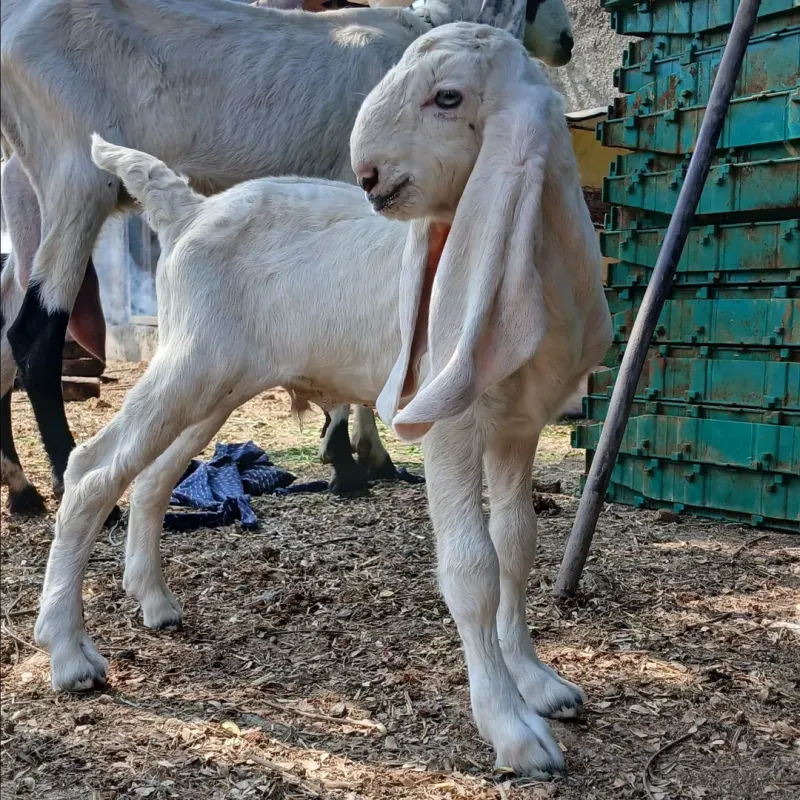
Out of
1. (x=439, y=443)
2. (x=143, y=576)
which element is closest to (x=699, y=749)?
(x=439, y=443)

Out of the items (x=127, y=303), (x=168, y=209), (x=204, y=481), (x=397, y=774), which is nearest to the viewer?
(x=397, y=774)

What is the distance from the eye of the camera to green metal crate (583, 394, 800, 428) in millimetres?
4543

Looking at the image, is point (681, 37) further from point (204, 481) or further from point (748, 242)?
point (204, 481)

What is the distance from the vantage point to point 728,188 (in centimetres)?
462

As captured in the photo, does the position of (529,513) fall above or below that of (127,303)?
above

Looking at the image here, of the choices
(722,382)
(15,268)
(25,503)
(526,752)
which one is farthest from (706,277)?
(25,503)

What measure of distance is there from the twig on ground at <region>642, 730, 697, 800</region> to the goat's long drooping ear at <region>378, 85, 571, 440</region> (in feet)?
3.22

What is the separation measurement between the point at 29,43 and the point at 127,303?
8.05 meters

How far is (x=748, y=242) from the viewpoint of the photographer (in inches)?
181

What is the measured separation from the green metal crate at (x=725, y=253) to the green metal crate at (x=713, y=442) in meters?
0.71

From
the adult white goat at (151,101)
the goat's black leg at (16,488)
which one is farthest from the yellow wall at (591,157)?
the goat's black leg at (16,488)

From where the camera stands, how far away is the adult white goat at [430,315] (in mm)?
2127

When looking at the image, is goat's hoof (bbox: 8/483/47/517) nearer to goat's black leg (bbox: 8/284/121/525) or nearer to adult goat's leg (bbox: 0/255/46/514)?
adult goat's leg (bbox: 0/255/46/514)

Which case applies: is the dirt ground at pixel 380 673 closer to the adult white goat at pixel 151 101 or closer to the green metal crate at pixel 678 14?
the adult white goat at pixel 151 101
